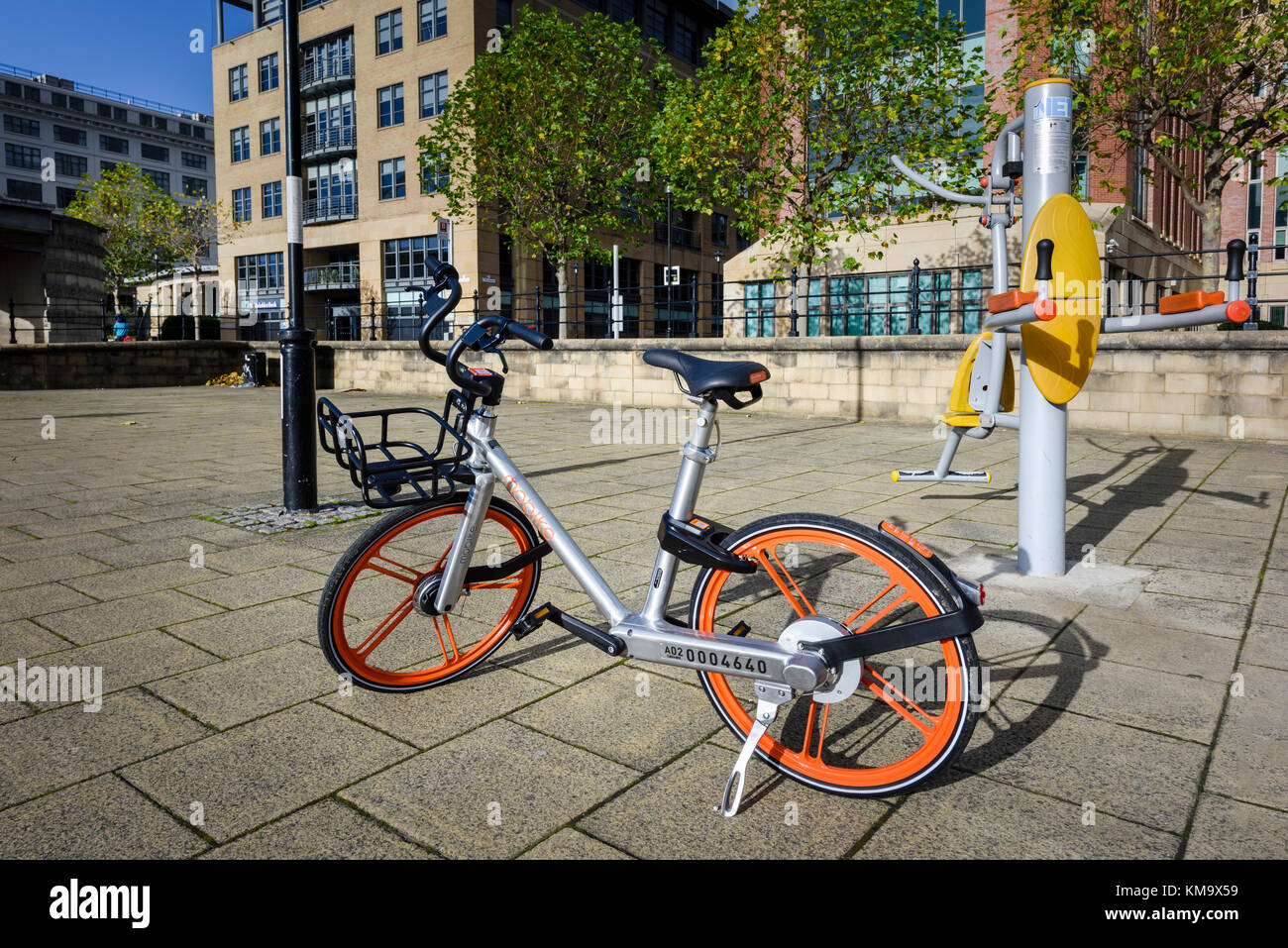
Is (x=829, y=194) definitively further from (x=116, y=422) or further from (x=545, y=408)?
(x=116, y=422)

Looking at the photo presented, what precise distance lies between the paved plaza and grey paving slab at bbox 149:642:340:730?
1cm

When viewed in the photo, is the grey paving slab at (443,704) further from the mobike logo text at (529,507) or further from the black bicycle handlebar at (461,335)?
the black bicycle handlebar at (461,335)

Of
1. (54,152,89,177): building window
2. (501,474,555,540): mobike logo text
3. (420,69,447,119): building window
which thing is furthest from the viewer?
(54,152,89,177): building window

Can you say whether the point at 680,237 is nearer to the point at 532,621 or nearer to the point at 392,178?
the point at 392,178

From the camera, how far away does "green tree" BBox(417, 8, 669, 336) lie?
990 inches

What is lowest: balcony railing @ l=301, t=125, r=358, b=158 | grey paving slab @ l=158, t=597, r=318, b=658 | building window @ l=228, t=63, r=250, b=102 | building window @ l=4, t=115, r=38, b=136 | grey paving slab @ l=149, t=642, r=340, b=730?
grey paving slab @ l=149, t=642, r=340, b=730

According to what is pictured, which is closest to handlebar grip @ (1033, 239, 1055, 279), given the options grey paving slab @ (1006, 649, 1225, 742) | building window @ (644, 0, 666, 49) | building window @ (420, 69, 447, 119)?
grey paving slab @ (1006, 649, 1225, 742)

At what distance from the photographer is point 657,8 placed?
149 feet

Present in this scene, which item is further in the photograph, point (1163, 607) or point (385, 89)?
point (385, 89)

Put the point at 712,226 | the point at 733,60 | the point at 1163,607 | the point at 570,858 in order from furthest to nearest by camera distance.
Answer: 1. the point at 712,226
2. the point at 733,60
3. the point at 1163,607
4. the point at 570,858

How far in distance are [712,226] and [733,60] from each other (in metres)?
30.5

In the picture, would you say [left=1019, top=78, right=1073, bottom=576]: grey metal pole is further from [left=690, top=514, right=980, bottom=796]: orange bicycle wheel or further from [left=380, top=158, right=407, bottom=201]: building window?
[left=380, top=158, right=407, bottom=201]: building window

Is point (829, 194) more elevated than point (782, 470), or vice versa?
point (829, 194)

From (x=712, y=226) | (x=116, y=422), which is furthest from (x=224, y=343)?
(x=712, y=226)
